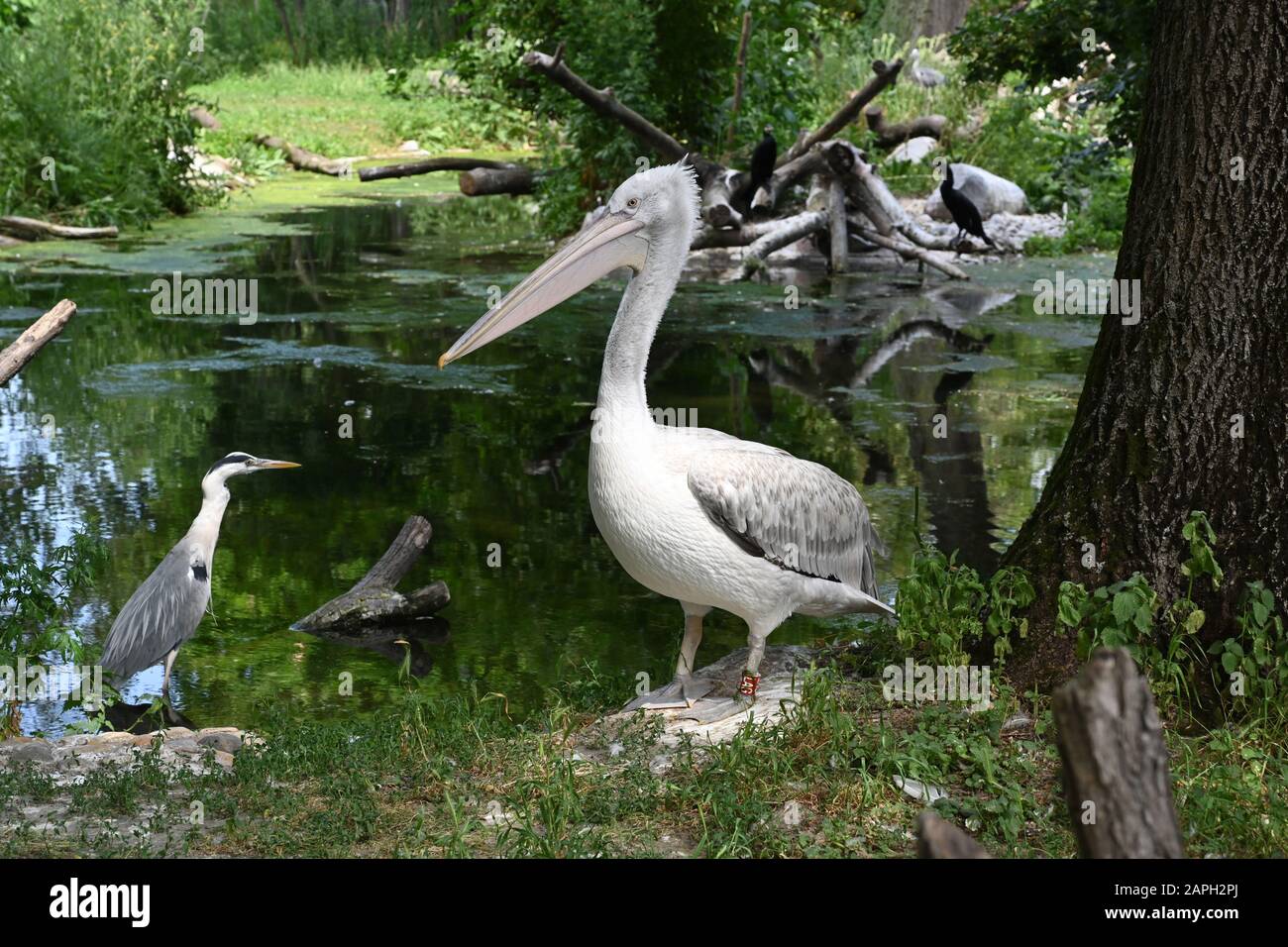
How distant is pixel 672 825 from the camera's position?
387cm

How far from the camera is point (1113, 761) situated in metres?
2.15

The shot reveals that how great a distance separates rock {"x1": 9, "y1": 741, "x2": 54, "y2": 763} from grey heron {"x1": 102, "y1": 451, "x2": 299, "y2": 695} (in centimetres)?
80

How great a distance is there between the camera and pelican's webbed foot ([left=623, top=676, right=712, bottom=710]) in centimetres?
473

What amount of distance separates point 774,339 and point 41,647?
25.7 feet

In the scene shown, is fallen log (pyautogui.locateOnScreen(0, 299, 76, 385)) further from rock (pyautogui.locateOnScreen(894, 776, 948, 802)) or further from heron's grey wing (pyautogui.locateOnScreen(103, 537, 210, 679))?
rock (pyautogui.locateOnScreen(894, 776, 948, 802))

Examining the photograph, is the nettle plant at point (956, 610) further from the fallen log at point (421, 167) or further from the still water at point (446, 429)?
the fallen log at point (421, 167)

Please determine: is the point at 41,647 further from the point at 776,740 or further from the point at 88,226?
the point at 88,226

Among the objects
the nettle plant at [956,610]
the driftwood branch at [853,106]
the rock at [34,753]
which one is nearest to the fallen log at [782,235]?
the driftwood branch at [853,106]

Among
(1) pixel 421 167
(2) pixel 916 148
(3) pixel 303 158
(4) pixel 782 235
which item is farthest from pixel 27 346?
(3) pixel 303 158

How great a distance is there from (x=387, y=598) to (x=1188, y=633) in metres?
3.24

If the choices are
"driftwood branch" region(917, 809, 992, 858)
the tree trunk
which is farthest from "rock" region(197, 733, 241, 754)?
"driftwood branch" region(917, 809, 992, 858)

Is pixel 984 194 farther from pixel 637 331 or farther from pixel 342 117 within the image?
pixel 342 117

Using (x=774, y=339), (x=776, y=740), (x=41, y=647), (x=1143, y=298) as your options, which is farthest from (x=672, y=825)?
(x=774, y=339)

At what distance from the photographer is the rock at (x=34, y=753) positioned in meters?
4.44
